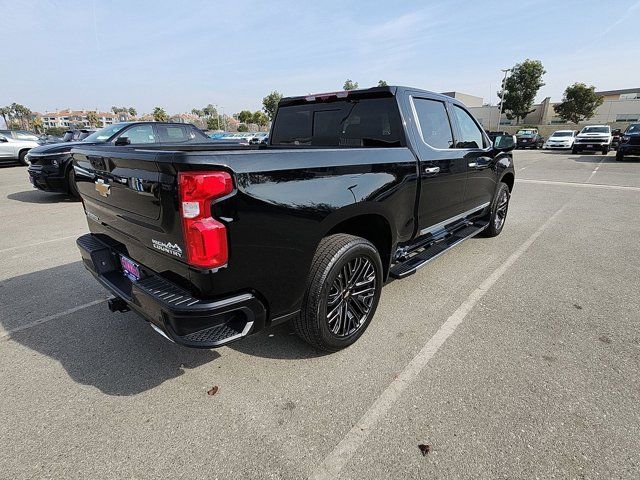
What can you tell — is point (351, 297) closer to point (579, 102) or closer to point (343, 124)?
point (343, 124)

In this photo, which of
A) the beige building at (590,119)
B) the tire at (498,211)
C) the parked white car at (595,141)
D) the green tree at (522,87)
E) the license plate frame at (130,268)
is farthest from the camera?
the beige building at (590,119)

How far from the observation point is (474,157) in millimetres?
4254

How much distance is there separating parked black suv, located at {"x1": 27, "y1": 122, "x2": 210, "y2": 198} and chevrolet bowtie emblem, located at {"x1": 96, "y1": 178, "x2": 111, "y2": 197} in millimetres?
5377

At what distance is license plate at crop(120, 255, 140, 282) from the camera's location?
2.39 m

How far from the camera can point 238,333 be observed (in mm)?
2016

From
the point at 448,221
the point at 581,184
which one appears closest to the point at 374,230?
the point at 448,221

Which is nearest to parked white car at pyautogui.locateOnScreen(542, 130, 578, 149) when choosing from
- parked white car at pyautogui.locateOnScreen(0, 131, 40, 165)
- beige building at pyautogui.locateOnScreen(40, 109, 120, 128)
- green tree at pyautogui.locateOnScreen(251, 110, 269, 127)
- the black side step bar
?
the black side step bar

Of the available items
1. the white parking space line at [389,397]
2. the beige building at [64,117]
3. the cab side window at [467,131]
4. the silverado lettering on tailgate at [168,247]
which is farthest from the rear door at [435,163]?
the beige building at [64,117]

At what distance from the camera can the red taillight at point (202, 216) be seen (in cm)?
176

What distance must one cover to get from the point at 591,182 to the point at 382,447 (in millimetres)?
13075

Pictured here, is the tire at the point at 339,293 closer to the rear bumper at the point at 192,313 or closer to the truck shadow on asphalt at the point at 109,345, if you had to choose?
the truck shadow on asphalt at the point at 109,345

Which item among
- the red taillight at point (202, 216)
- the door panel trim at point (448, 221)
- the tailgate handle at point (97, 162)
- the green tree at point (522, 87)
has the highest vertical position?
the green tree at point (522, 87)

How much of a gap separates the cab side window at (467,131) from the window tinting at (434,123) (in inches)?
10.9

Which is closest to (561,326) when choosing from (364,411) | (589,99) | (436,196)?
(436,196)
